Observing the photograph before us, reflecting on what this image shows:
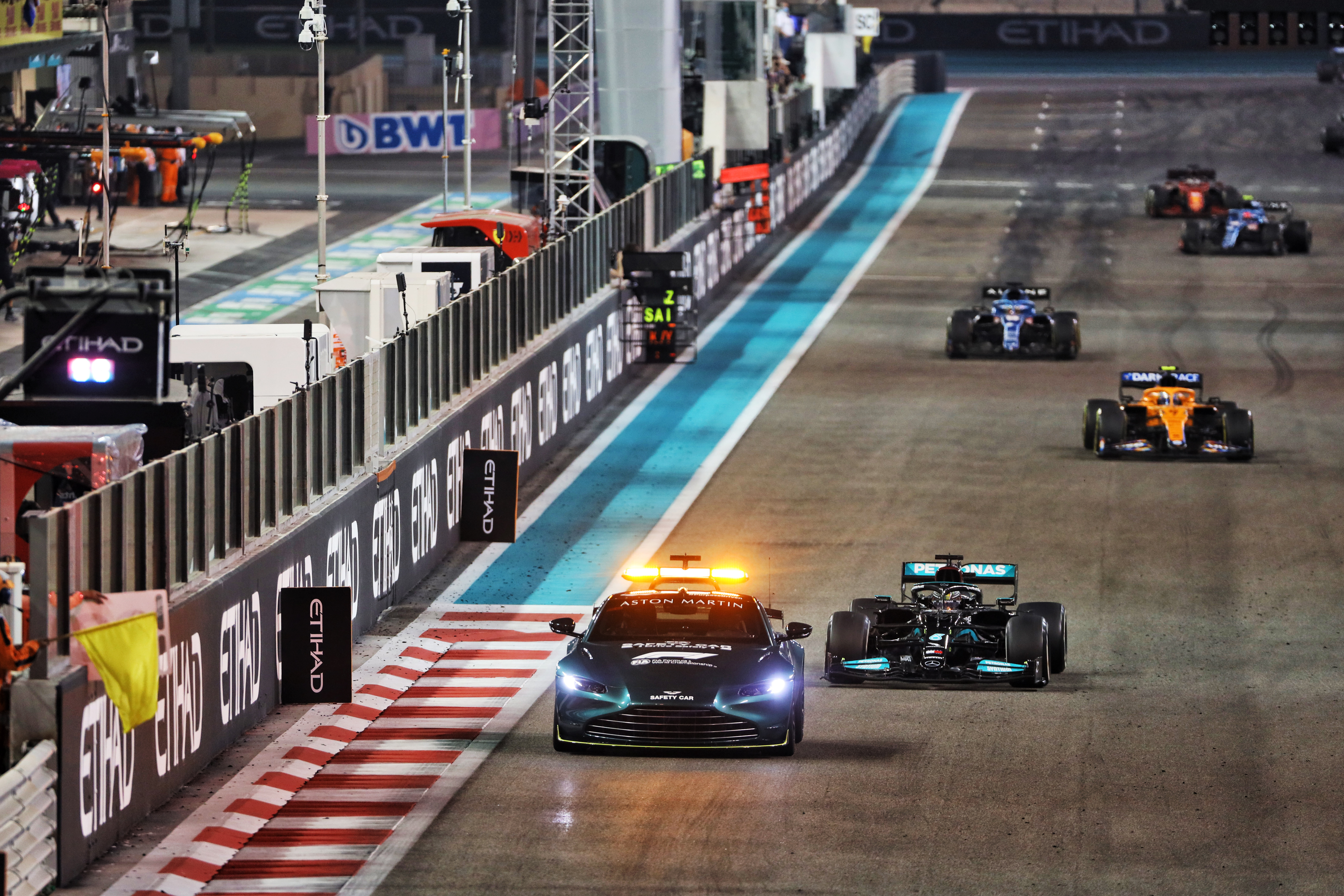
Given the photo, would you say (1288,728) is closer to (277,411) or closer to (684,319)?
(277,411)

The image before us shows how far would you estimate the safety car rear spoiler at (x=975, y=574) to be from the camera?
70.9 ft

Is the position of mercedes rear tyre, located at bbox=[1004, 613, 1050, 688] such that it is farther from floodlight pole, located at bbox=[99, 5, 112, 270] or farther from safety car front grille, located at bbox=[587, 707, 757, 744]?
floodlight pole, located at bbox=[99, 5, 112, 270]

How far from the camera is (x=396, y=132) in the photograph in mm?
74562

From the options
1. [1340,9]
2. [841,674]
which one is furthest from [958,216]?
[841,674]

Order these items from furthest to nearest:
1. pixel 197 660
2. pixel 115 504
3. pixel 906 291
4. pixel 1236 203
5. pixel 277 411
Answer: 1. pixel 1236 203
2. pixel 906 291
3. pixel 277 411
4. pixel 197 660
5. pixel 115 504

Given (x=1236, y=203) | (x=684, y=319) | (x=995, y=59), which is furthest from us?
(x=995, y=59)

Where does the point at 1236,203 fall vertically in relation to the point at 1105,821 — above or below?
above

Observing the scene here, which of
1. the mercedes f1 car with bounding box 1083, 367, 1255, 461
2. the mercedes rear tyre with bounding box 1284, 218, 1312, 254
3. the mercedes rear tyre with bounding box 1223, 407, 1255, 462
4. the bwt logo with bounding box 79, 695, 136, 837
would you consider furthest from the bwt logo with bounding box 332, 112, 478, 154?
the bwt logo with bounding box 79, 695, 136, 837

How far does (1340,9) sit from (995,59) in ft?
219

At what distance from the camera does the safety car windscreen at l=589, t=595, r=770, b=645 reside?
1898 cm

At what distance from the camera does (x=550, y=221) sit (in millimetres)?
42250

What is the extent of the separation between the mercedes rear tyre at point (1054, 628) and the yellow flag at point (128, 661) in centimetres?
826

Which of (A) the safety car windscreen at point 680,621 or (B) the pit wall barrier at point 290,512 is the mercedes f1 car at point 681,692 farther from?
(B) the pit wall barrier at point 290,512

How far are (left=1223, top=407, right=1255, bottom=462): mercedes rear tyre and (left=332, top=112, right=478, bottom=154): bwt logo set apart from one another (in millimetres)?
43219
